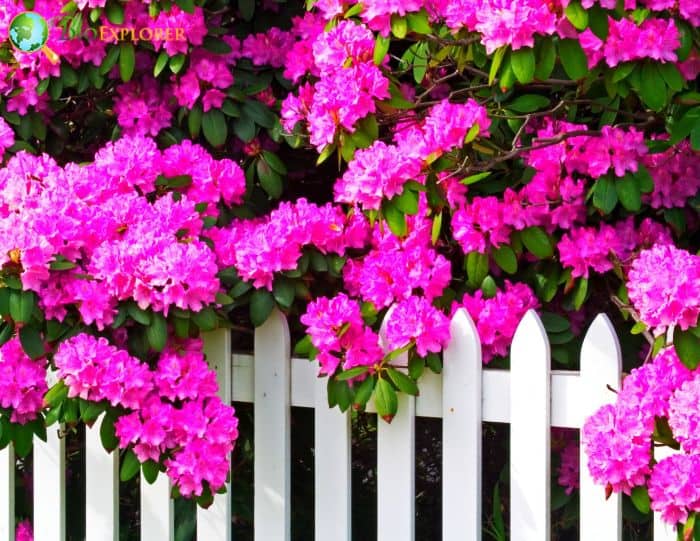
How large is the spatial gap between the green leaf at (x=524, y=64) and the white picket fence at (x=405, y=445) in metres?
0.51

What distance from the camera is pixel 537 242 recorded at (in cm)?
236

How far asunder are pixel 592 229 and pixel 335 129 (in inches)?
23.1

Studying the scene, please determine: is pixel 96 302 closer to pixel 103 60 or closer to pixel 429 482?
pixel 103 60

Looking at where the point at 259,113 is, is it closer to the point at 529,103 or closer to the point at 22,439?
the point at 529,103

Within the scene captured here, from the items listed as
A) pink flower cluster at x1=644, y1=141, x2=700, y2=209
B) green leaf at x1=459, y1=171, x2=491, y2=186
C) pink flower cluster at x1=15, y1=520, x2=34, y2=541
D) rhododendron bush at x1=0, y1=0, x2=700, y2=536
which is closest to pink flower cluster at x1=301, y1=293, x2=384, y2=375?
rhododendron bush at x1=0, y1=0, x2=700, y2=536

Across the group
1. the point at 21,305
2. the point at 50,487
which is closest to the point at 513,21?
the point at 21,305

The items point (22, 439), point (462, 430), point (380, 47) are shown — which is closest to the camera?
point (380, 47)

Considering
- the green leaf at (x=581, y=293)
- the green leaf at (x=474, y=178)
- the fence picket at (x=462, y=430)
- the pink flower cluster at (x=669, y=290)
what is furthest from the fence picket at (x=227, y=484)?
the pink flower cluster at (x=669, y=290)

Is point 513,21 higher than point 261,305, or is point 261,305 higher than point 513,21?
point 513,21

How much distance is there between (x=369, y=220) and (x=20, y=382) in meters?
0.85

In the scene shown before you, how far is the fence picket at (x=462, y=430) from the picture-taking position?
2.31m

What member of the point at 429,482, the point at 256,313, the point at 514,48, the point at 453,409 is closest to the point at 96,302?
the point at 256,313

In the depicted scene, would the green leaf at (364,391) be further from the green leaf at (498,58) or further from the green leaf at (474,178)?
the green leaf at (498,58)

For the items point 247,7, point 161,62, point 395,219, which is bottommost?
point 395,219
